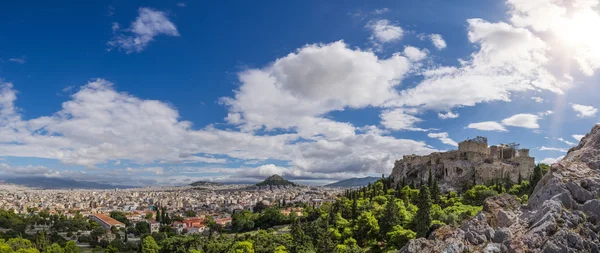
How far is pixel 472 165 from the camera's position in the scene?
6150 cm

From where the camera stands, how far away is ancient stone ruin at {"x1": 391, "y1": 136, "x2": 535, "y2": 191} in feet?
194

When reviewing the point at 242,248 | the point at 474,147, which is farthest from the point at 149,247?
the point at 474,147

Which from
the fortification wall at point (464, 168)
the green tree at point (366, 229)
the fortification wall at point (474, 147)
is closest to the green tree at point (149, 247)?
the green tree at point (366, 229)

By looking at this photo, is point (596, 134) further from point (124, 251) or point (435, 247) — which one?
point (124, 251)

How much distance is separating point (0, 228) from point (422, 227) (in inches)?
3678

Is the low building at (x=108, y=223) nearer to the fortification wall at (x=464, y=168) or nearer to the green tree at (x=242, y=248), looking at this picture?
the green tree at (x=242, y=248)

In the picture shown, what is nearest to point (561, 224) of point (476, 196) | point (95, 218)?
point (476, 196)

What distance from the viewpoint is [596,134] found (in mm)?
25500

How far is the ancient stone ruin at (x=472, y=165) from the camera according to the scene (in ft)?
194

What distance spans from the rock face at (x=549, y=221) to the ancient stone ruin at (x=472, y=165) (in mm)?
35720

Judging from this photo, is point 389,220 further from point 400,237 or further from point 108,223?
point 108,223

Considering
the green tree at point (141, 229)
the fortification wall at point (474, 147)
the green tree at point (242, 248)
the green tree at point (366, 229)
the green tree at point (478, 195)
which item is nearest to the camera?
the green tree at point (366, 229)

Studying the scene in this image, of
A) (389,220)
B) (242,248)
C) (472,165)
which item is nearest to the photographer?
(389,220)

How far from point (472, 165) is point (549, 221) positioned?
144 feet
